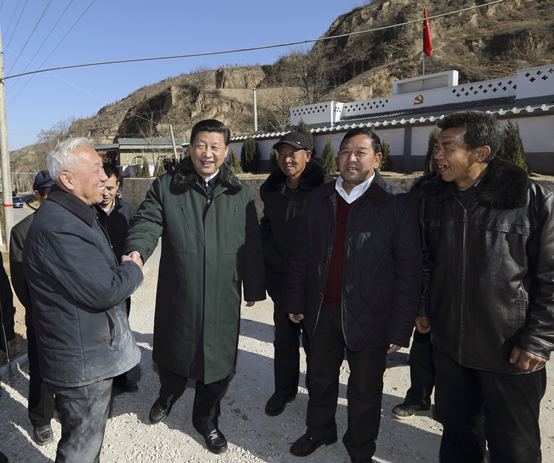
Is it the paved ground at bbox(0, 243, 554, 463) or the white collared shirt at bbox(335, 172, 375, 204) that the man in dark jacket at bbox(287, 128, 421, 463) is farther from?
the paved ground at bbox(0, 243, 554, 463)

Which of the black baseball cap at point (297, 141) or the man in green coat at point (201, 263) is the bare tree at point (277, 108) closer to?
the black baseball cap at point (297, 141)

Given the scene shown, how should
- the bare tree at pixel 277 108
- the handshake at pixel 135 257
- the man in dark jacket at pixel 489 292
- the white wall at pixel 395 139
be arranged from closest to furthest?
the man in dark jacket at pixel 489 292 < the handshake at pixel 135 257 < the white wall at pixel 395 139 < the bare tree at pixel 277 108

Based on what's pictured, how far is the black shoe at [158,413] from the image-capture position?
10.2 ft

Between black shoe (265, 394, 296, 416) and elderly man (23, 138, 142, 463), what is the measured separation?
1.49 metres

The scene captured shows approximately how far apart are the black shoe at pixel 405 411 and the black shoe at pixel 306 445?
28.0 inches

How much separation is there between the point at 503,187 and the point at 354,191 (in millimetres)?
871

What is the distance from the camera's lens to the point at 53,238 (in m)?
1.84

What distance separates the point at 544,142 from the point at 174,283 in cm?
994

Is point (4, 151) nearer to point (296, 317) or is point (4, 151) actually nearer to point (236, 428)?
point (236, 428)

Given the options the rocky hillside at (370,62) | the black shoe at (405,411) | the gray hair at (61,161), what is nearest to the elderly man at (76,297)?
the gray hair at (61,161)

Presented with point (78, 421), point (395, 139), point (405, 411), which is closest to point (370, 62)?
point (395, 139)

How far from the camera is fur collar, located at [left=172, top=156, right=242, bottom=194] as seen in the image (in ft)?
9.24

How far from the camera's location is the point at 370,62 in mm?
41406

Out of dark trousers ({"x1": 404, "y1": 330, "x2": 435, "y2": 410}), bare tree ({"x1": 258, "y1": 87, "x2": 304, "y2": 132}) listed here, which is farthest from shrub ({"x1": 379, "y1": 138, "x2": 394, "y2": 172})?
bare tree ({"x1": 258, "y1": 87, "x2": 304, "y2": 132})
